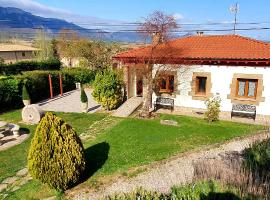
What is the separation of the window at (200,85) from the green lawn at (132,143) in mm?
2125

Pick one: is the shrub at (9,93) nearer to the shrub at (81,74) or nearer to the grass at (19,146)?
the grass at (19,146)

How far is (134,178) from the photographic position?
962 centimetres

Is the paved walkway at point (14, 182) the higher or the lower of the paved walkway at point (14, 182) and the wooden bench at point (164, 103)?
the lower

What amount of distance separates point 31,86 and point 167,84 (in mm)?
11299

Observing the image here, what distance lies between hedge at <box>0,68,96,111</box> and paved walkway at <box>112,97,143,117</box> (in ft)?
27.2

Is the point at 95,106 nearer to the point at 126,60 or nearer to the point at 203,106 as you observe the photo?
the point at 126,60

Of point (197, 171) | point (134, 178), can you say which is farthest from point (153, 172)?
point (197, 171)

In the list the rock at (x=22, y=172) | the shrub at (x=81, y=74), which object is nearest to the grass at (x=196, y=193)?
the rock at (x=22, y=172)

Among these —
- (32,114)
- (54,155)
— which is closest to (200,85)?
(32,114)

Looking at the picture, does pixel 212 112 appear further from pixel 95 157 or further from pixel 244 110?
pixel 95 157

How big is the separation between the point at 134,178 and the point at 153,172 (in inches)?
31.5

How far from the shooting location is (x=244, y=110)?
54.3 ft

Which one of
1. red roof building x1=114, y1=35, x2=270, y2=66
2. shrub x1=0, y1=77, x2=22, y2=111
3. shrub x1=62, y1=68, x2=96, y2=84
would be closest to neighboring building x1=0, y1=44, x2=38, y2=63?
shrub x1=62, y1=68, x2=96, y2=84

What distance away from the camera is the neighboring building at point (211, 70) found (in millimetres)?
16141
